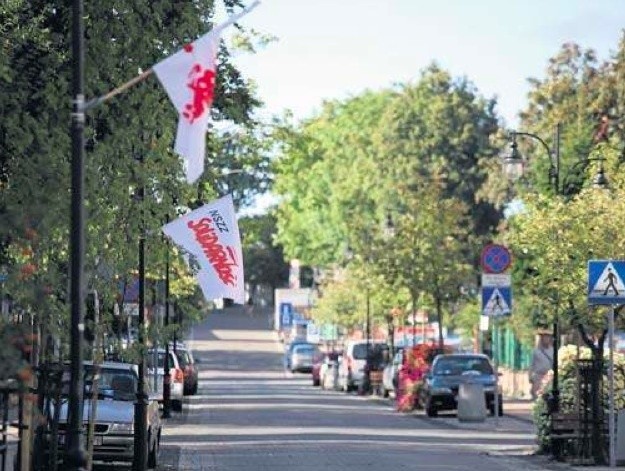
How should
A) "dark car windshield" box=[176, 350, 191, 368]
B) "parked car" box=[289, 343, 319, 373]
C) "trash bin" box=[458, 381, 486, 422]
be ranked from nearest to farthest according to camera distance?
"trash bin" box=[458, 381, 486, 422] → "dark car windshield" box=[176, 350, 191, 368] → "parked car" box=[289, 343, 319, 373]

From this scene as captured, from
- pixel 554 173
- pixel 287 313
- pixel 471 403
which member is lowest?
pixel 471 403

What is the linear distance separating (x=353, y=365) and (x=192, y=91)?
54.7 meters

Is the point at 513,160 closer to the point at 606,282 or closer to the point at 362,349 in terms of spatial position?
the point at 606,282

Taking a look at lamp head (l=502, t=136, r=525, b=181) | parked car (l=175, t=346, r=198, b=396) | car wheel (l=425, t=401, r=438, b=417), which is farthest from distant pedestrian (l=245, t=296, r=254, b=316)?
lamp head (l=502, t=136, r=525, b=181)

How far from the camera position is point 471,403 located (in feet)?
145

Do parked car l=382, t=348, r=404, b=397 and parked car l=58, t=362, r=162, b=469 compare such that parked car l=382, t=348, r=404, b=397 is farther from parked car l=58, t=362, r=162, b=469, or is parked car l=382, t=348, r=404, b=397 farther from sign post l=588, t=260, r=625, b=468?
sign post l=588, t=260, r=625, b=468

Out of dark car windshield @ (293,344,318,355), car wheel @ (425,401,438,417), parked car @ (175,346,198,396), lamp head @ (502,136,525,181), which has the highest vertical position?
lamp head @ (502,136,525,181)

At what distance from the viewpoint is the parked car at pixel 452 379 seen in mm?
47562

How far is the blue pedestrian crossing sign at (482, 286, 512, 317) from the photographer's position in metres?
38.6

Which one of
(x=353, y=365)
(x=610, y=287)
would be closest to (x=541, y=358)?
(x=610, y=287)

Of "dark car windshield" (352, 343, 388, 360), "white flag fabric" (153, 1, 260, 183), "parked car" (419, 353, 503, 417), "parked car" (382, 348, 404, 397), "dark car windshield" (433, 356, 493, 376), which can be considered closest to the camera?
"white flag fabric" (153, 1, 260, 183)

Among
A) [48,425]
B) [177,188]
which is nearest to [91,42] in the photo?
[177,188]

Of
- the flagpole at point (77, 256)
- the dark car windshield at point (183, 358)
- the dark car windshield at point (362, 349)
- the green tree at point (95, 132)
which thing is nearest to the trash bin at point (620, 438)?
the green tree at point (95, 132)

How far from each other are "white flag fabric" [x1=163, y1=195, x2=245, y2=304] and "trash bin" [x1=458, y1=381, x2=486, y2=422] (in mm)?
23149
